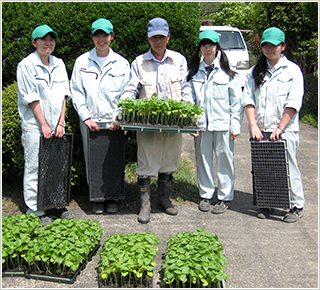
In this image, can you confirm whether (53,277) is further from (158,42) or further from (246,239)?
(158,42)

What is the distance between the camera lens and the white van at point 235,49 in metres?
11.4

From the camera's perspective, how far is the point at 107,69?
4.35m

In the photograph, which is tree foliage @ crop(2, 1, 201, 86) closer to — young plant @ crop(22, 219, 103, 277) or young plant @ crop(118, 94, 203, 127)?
young plant @ crop(118, 94, 203, 127)

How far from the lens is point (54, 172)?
14.2ft

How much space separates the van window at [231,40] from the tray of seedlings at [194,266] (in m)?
9.93

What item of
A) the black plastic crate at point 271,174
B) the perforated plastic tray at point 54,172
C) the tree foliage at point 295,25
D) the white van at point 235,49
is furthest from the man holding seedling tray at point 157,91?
the tree foliage at point 295,25

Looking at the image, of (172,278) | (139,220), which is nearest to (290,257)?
(172,278)

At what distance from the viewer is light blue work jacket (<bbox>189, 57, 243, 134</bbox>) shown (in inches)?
179

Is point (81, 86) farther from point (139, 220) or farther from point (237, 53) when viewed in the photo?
point (237, 53)

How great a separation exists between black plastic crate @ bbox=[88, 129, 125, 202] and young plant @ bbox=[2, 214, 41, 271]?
1.01 metres

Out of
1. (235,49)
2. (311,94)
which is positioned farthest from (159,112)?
(235,49)

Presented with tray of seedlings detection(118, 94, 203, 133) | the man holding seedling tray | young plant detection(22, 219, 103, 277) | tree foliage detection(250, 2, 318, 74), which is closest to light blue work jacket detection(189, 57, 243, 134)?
the man holding seedling tray

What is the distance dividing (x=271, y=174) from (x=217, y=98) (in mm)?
1144

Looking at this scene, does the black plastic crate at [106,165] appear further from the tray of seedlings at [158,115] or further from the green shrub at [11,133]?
the green shrub at [11,133]
